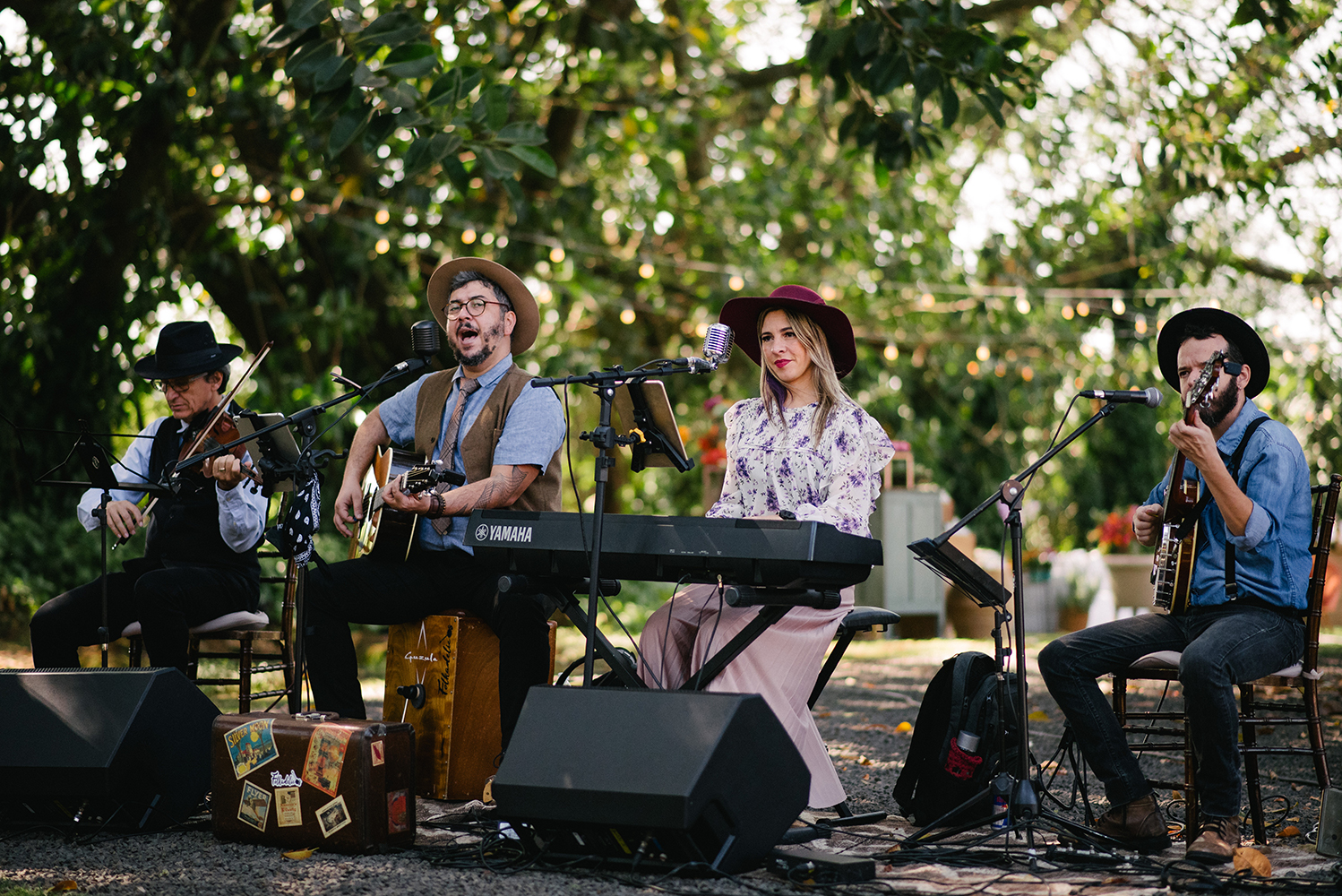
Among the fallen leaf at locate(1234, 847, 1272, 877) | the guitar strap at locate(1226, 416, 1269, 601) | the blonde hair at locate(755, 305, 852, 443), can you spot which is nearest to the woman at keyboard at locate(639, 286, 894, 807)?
the blonde hair at locate(755, 305, 852, 443)

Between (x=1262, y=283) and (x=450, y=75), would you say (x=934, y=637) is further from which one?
(x=450, y=75)

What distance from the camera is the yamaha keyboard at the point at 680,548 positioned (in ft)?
10.2

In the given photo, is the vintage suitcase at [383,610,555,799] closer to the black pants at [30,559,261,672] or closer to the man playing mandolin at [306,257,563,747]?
the man playing mandolin at [306,257,563,747]

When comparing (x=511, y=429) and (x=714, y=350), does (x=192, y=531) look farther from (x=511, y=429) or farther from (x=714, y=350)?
(x=714, y=350)

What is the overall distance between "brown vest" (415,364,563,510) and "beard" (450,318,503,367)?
96mm

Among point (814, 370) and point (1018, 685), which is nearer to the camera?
point (1018, 685)

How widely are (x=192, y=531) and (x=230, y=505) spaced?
283mm

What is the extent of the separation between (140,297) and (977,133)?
7296 millimetres

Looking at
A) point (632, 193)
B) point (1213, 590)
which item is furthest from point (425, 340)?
point (632, 193)

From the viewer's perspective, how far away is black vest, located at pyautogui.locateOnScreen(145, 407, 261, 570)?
179 inches

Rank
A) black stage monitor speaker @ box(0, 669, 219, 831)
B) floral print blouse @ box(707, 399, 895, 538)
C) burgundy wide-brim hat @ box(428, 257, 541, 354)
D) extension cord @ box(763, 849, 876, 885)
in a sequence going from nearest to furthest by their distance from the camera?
extension cord @ box(763, 849, 876, 885) < black stage monitor speaker @ box(0, 669, 219, 831) < floral print blouse @ box(707, 399, 895, 538) < burgundy wide-brim hat @ box(428, 257, 541, 354)

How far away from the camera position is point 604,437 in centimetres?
311

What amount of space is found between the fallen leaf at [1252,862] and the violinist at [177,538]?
3062mm

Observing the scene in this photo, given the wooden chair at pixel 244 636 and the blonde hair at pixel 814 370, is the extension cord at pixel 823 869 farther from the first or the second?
the wooden chair at pixel 244 636
